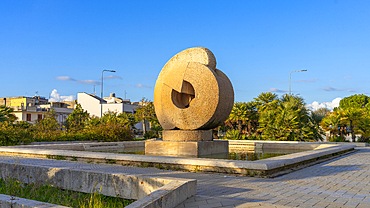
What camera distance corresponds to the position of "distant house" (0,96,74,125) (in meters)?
68.5

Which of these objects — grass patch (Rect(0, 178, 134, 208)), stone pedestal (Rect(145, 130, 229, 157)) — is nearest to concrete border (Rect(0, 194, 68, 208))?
grass patch (Rect(0, 178, 134, 208))

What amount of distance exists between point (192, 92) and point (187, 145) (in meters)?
2.41

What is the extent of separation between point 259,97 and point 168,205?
1529 inches

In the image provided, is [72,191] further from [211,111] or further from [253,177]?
[211,111]

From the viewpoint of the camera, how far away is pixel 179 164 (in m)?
10.9

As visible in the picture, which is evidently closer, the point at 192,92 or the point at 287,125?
the point at 192,92

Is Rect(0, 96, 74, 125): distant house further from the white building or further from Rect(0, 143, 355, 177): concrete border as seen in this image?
Rect(0, 143, 355, 177): concrete border

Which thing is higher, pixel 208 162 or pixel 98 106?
pixel 98 106

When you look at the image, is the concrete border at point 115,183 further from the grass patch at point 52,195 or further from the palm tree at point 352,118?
the palm tree at point 352,118

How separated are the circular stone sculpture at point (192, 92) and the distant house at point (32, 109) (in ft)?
154

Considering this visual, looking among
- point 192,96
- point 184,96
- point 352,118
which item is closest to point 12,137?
point 184,96

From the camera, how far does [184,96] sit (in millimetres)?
15852

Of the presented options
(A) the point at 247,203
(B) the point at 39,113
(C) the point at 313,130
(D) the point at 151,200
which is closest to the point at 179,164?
(A) the point at 247,203

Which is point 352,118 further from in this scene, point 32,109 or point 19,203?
point 32,109
